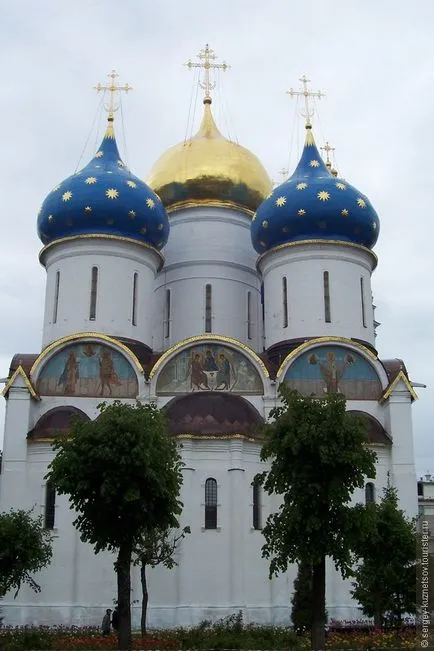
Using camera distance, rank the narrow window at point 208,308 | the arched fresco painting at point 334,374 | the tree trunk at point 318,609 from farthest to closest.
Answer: the narrow window at point 208,308, the arched fresco painting at point 334,374, the tree trunk at point 318,609

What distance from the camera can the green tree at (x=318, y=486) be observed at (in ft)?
40.6

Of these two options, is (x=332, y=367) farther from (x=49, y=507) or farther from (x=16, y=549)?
(x=16, y=549)

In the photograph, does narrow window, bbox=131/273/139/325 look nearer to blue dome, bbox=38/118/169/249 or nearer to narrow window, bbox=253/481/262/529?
blue dome, bbox=38/118/169/249

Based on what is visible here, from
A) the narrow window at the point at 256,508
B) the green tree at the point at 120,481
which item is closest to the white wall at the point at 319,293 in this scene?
the narrow window at the point at 256,508

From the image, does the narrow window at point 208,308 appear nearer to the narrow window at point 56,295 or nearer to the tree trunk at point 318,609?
the narrow window at point 56,295

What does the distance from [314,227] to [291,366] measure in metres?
4.12

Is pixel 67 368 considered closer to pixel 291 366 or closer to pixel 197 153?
pixel 291 366

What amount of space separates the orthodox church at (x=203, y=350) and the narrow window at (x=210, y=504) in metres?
0.03

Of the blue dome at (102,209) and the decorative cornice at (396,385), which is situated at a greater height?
the blue dome at (102,209)

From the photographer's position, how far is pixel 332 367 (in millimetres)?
21266

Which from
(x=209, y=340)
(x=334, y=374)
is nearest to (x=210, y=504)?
(x=209, y=340)

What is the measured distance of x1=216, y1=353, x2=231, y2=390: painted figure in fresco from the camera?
2100 cm

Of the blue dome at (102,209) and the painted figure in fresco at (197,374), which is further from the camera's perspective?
the blue dome at (102,209)

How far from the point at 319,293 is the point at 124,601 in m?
12.0
